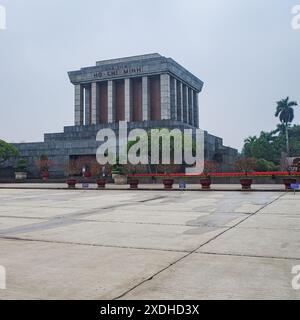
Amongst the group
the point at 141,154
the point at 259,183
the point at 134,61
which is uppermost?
the point at 134,61

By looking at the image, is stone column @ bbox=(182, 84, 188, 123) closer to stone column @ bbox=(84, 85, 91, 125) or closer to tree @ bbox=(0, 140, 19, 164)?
stone column @ bbox=(84, 85, 91, 125)

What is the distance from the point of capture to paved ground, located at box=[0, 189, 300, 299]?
4.71 meters

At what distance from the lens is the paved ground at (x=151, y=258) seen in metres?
4.71

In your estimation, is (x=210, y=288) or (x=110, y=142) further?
(x=110, y=142)

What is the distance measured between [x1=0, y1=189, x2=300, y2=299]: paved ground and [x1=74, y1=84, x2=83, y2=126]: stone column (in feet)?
240

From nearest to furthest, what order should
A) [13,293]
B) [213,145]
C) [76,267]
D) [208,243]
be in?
[13,293], [76,267], [208,243], [213,145]

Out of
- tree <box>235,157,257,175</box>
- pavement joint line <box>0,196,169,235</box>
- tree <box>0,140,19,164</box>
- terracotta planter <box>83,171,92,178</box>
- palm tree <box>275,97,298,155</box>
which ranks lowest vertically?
pavement joint line <box>0,196,169,235</box>

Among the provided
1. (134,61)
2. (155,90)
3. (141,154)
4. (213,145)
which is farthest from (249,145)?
(141,154)


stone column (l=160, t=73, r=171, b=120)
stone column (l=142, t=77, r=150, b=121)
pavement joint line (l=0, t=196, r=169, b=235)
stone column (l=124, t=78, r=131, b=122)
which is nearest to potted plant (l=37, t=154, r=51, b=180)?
stone column (l=124, t=78, r=131, b=122)

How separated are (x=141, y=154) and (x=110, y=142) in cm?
1640

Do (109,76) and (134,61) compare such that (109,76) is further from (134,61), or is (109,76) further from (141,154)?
(141,154)

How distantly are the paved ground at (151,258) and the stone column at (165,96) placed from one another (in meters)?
62.3
